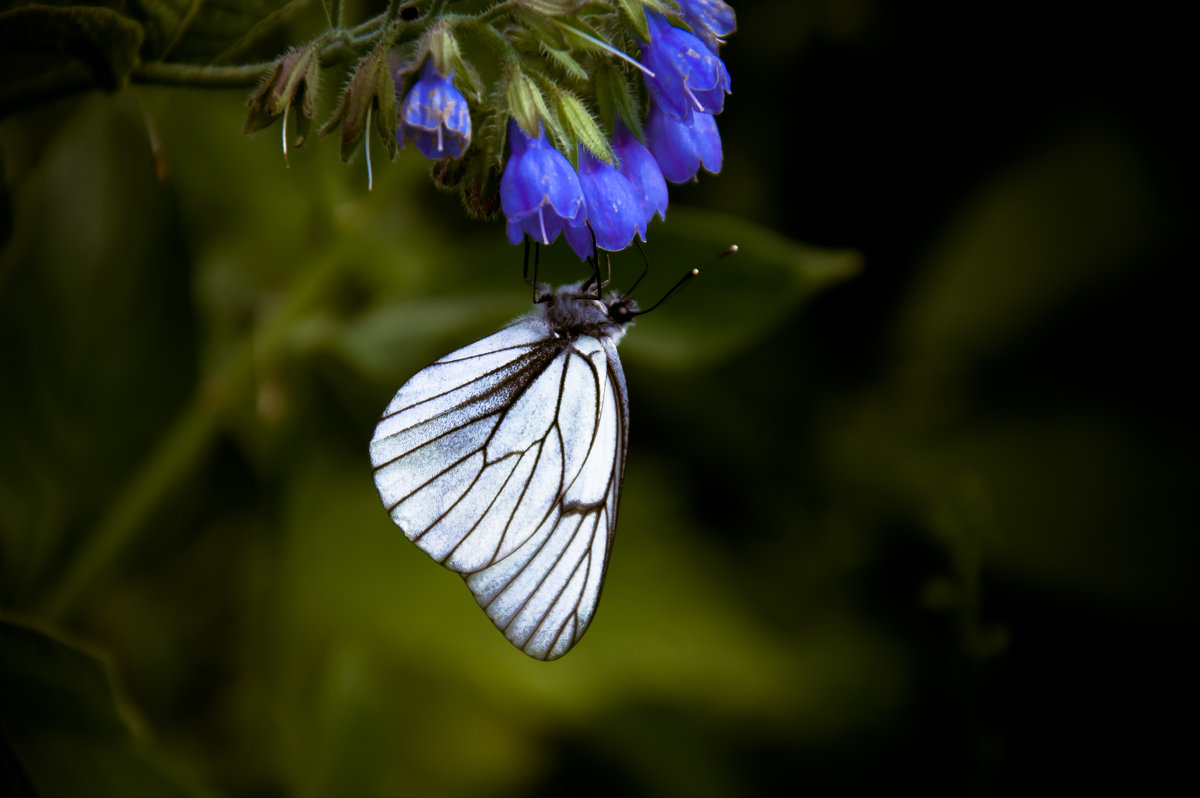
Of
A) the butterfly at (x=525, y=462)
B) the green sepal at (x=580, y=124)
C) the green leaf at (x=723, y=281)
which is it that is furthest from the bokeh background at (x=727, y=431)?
the green sepal at (x=580, y=124)

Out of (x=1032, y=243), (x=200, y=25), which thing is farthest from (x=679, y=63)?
(x=1032, y=243)

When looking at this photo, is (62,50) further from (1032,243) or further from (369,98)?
(1032,243)

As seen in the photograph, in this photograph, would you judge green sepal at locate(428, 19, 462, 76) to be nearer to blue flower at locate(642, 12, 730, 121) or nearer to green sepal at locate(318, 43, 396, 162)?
green sepal at locate(318, 43, 396, 162)

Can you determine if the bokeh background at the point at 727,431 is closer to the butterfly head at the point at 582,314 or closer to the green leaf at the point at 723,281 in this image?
the green leaf at the point at 723,281

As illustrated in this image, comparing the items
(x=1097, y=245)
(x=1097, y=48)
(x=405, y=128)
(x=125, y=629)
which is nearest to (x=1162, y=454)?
(x=1097, y=245)

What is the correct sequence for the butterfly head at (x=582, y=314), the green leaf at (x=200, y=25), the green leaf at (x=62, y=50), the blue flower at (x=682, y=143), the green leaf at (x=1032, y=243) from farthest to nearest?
the green leaf at (x=1032, y=243)
the butterfly head at (x=582, y=314)
the blue flower at (x=682, y=143)
the green leaf at (x=200, y=25)
the green leaf at (x=62, y=50)

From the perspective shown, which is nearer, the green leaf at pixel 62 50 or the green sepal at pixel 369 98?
the green leaf at pixel 62 50

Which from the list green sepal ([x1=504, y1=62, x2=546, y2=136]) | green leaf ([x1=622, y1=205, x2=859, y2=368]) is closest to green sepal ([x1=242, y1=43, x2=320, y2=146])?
green sepal ([x1=504, y1=62, x2=546, y2=136])
